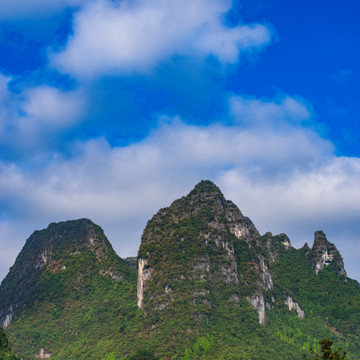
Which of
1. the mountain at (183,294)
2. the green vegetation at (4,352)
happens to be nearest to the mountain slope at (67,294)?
the mountain at (183,294)

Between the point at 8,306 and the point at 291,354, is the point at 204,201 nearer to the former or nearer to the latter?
the point at 291,354

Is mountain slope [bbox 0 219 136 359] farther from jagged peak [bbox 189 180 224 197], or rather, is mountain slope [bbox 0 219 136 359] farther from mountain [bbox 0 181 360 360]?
jagged peak [bbox 189 180 224 197]

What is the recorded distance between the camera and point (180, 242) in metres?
128

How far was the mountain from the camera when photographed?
113m

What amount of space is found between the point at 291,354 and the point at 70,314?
56.8m

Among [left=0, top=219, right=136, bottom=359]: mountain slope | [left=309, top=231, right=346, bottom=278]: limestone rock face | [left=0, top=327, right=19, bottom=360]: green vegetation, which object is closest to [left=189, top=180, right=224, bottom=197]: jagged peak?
[left=0, top=219, right=136, bottom=359]: mountain slope

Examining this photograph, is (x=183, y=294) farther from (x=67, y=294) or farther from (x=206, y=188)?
(x=67, y=294)

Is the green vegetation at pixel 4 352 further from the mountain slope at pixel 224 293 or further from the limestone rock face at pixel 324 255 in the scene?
the limestone rock face at pixel 324 255

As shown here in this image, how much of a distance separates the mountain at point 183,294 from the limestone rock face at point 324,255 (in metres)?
0.27

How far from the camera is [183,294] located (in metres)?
119

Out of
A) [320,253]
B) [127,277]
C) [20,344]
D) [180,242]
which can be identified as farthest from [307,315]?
[20,344]

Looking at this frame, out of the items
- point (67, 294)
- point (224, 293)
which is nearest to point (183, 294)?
point (224, 293)

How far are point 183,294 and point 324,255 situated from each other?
51891 millimetres

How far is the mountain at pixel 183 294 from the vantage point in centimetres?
11300
